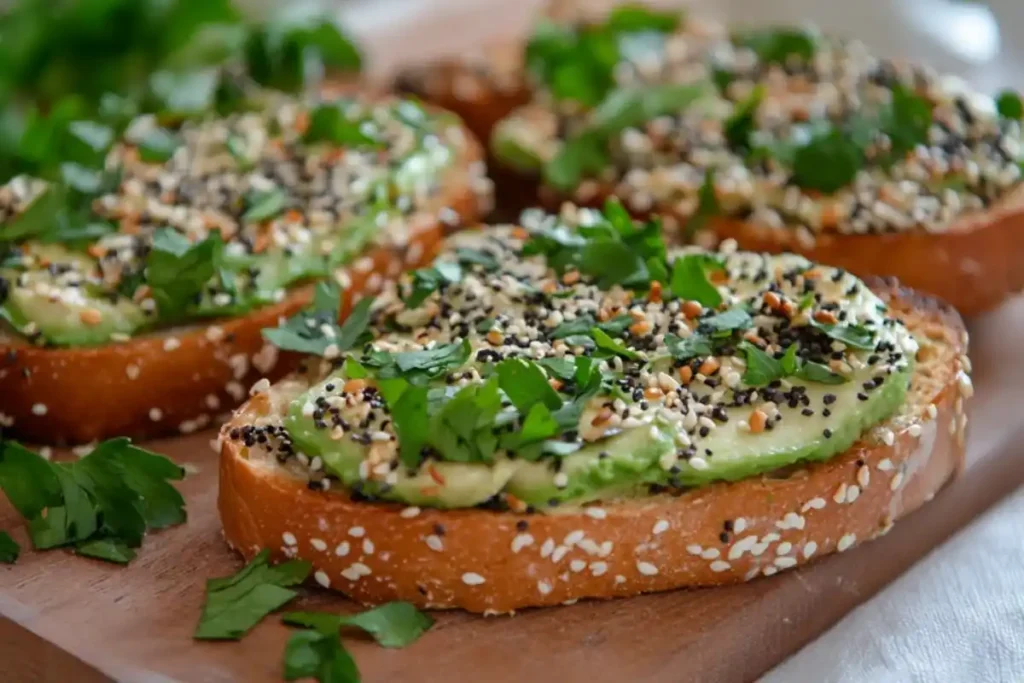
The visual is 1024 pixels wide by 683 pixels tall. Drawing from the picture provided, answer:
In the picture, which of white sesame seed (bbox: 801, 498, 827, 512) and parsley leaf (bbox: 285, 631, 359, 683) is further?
white sesame seed (bbox: 801, 498, 827, 512)

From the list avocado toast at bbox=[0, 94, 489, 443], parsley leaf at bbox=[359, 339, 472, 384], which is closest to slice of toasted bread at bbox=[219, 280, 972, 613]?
parsley leaf at bbox=[359, 339, 472, 384]

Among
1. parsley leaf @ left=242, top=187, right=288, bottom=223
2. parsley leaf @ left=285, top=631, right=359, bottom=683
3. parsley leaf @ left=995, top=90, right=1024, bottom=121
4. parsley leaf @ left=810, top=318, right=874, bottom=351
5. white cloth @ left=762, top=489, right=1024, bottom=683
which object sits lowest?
white cloth @ left=762, top=489, right=1024, bottom=683

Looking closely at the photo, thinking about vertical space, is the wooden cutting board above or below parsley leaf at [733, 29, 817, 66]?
below

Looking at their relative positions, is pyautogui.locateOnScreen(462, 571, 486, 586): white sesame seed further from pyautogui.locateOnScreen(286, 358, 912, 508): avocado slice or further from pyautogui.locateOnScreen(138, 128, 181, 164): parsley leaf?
pyautogui.locateOnScreen(138, 128, 181, 164): parsley leaf

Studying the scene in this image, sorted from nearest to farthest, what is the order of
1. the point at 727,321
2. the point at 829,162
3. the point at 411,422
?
the point at 411,422
the point at 727,321
the point at 829,162

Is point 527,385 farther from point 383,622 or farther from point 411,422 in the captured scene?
point 383,622

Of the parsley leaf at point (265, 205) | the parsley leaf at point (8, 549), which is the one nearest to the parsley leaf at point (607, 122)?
the parsley leaf at point (265, 205)

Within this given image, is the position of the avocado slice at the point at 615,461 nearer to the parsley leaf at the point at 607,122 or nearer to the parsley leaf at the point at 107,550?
the parsley leaf at the point at 107,550

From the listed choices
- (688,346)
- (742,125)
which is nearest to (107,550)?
(688,346)
